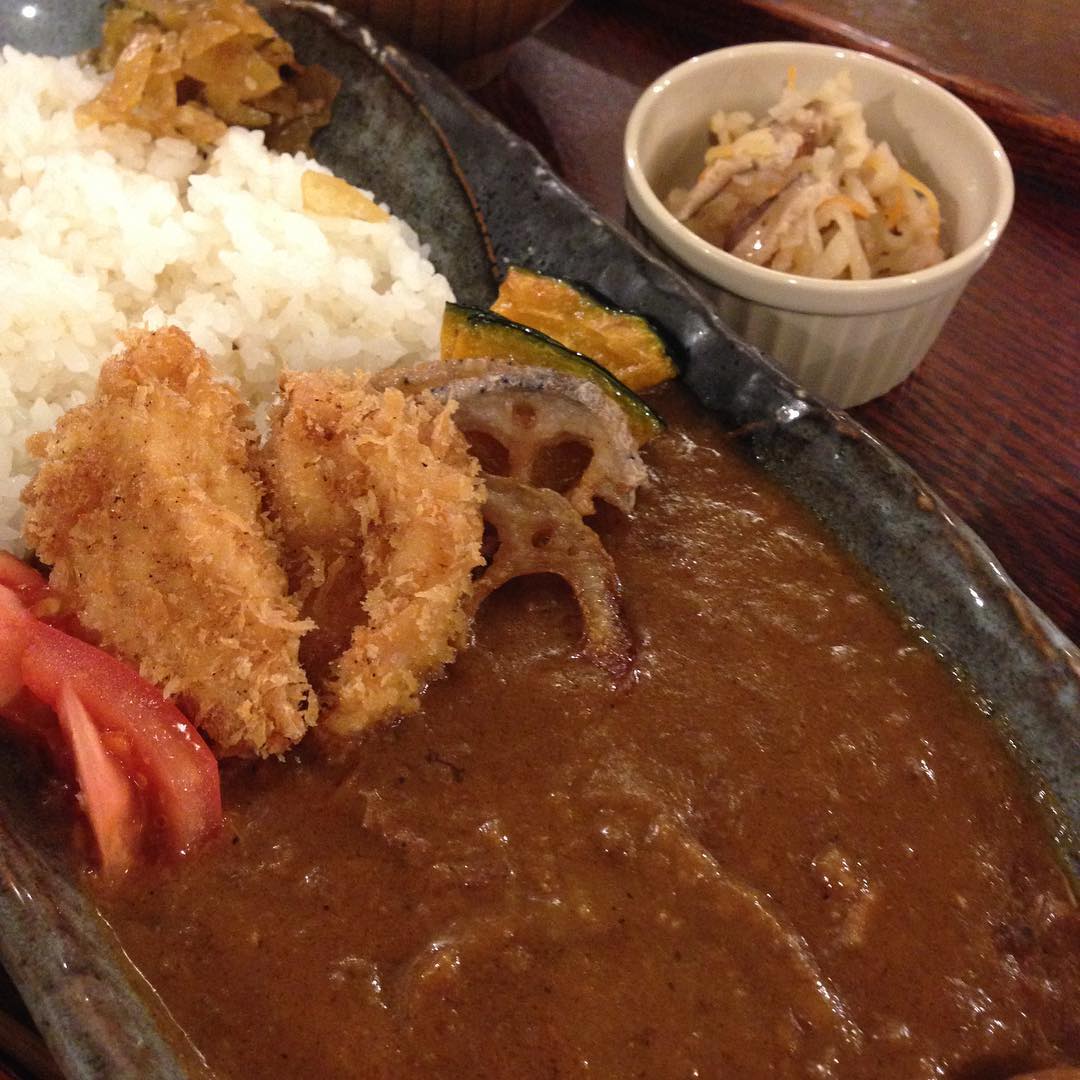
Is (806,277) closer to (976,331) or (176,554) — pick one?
(976,331)

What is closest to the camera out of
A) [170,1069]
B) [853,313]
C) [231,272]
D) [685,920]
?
[170,1069]

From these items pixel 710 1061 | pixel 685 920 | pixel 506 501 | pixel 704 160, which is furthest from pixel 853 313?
pixel 710 1061

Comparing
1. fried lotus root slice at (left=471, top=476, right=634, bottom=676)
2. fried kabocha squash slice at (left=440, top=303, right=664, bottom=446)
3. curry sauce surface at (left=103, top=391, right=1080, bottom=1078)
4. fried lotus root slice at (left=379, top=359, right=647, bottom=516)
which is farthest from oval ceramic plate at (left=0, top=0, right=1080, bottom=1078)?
fried lotus root slice at (left=471, top=476, right=634, bottom=676)

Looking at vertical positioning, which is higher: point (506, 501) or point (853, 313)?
point (853, 313)

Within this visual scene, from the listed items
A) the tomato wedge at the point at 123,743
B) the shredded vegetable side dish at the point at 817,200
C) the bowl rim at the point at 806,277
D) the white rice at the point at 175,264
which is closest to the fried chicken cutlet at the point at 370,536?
the tomato wedge at the point at 123,743

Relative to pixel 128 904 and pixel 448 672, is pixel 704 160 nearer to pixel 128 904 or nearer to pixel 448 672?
pixel 448 672

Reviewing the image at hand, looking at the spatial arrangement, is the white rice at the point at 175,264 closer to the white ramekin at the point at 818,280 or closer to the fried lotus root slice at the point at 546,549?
the white ramekin at the point at 818,280

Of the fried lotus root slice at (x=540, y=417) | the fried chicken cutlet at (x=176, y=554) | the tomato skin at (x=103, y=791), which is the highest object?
the fried lotus root slice at (x=540, y=417)
